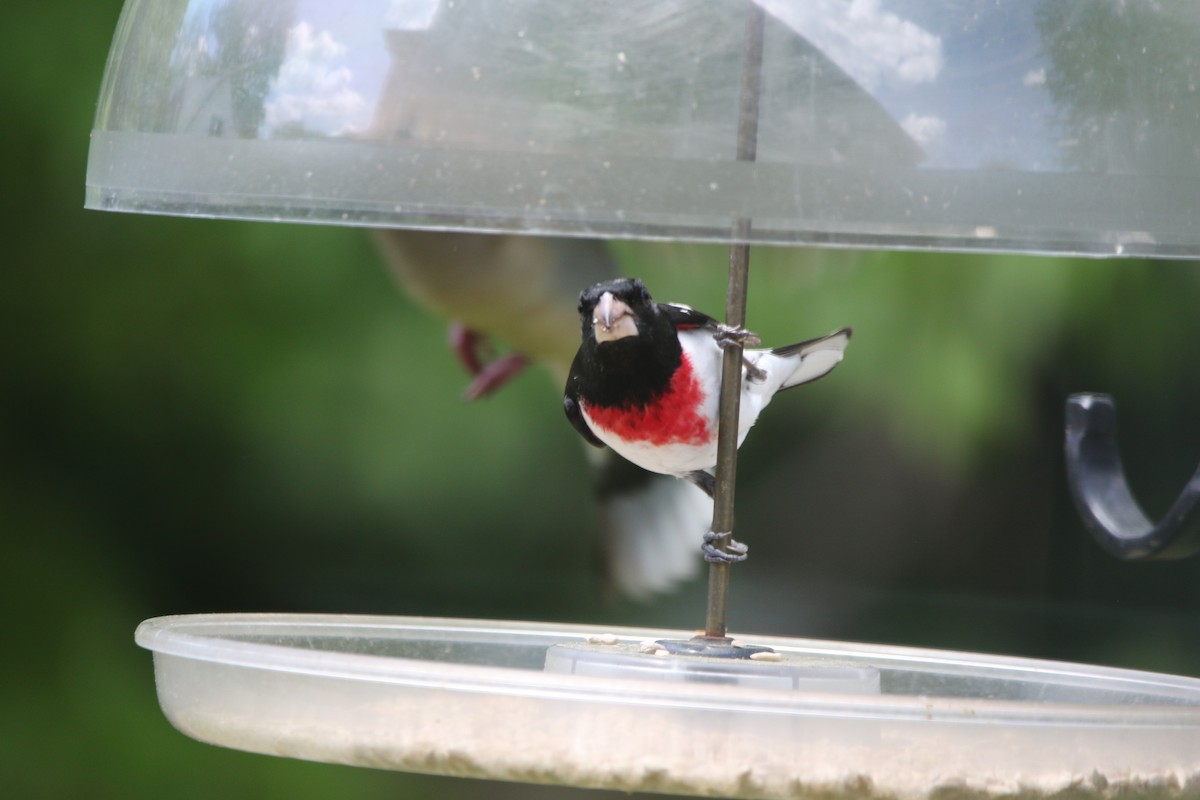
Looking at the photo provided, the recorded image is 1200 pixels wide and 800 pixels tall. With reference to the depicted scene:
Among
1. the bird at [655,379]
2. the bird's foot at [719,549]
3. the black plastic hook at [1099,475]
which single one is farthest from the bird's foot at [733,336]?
the black plastic hook at [1099,475]

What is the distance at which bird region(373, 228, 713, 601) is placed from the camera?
283 cm

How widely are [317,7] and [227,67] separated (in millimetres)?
90

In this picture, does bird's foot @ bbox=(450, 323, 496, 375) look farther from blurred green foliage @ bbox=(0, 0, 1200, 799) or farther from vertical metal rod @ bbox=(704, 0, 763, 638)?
vertical metal rod @ bbox=(704, 0, 763, 638)

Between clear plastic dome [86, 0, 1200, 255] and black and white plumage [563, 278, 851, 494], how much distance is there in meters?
0.37

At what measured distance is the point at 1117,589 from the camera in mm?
3574

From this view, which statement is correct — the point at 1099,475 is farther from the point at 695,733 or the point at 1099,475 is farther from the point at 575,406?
the point at 695,733

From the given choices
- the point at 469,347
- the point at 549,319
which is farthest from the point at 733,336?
the point at 549,319

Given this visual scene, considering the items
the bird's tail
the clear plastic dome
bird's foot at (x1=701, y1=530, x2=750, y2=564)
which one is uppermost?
the clear plastic dome

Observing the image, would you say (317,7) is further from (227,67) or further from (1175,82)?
(1175,82)

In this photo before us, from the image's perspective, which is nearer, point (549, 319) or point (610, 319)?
point (610, 319)

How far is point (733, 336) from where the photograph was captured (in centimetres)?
125

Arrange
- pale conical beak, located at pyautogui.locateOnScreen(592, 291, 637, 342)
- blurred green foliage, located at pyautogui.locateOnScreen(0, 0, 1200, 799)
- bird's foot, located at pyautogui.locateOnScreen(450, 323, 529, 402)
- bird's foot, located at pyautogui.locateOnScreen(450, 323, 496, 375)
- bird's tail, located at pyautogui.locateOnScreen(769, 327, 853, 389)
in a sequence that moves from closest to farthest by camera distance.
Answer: pale conical beak, located at pyautogui.locateOnScreen(592, 291, 637, 342) < bird's tail, located at pyautogui.locateOnScreen(769, 327, 853, 389) < bird's foot, located at pyautogui.locateOnScreen(450, 323, 529, 402) < bird's foot, located at pyautogui.locateOnScreen(450, 323, 496, 375) < blurred green foliage, located at pyautogui.locateOnScreen(0, 0, 1200, 799)

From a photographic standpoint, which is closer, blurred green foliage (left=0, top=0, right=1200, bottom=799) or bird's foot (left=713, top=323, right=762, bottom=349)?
bird's foot (left=713, top=323, right=762, bottom=349)

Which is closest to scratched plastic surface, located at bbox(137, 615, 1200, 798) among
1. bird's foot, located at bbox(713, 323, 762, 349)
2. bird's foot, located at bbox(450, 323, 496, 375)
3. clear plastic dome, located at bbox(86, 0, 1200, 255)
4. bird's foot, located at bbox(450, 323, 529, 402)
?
clear plastic dome, located at bbox(86, 0, 1200, 255)
